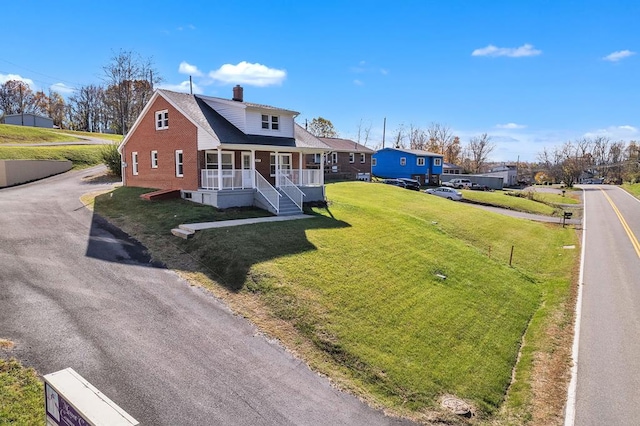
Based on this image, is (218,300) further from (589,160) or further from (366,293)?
(589,160)

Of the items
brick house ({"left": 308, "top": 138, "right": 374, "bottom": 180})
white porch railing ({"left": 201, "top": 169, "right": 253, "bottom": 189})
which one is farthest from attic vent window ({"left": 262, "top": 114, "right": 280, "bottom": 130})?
brick house ({"left": 308, "top": 138, "right": 374, "bottom": 180})

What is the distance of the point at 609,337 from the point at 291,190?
16375mm

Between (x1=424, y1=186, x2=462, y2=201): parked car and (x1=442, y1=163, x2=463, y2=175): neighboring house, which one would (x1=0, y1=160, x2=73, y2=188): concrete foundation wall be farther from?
(x1=442, y1=163, x2=463, y2=175): neighboring house

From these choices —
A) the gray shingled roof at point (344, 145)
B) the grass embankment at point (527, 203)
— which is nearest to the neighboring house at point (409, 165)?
the gray shingled roof at point (344, 145)

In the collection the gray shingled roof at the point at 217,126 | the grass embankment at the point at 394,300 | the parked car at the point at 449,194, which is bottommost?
the grass embankment at the point at 394,300

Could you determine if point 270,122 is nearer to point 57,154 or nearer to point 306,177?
point 306,177

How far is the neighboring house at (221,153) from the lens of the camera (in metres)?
21.5

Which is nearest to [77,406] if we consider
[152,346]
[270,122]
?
[152,346]

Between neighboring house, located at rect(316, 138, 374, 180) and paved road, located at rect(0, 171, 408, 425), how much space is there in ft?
116

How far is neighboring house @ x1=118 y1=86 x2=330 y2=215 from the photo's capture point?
2152 cm

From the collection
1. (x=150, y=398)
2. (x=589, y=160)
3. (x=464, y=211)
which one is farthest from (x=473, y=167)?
(x=150, y=398)

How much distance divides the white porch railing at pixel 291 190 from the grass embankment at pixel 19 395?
16.1m

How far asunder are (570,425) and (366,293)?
6.17m

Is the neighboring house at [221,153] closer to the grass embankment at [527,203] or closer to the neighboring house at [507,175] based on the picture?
the grass embankment at [527,203]
